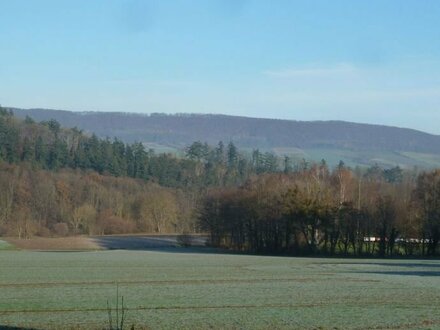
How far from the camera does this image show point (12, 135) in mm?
175875

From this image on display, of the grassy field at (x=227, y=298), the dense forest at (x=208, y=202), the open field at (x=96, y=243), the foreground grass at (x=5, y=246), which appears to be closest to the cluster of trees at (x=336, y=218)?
the dense forest at (x=208, y=202)

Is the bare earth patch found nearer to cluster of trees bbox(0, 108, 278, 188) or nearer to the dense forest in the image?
the dense forest

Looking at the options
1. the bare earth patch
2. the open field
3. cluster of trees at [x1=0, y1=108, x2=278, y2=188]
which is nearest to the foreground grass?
the open field

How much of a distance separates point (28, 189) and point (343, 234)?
75.8 metres

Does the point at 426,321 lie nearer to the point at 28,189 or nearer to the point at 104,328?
the point at 104,328

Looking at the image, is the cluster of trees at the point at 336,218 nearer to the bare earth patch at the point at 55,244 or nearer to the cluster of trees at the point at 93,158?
the bare earth patch at the point at 55,244

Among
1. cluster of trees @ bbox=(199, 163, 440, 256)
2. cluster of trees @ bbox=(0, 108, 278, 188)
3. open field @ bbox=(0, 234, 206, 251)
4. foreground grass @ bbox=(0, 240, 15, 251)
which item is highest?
cluster of trees @ bbox=(0, 108, 278, 188)

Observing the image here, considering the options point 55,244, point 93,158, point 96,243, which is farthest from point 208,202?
point 93,158

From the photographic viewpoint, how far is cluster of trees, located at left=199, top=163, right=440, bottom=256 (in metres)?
90.1

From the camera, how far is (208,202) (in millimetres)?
116812

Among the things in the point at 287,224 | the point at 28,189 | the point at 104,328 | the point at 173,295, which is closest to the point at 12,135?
the point at 28,189

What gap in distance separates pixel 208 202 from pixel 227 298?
272 feet

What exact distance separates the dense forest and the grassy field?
3623 cm

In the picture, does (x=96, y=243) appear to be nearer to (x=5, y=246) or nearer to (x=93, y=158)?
(x=5, y=246)
